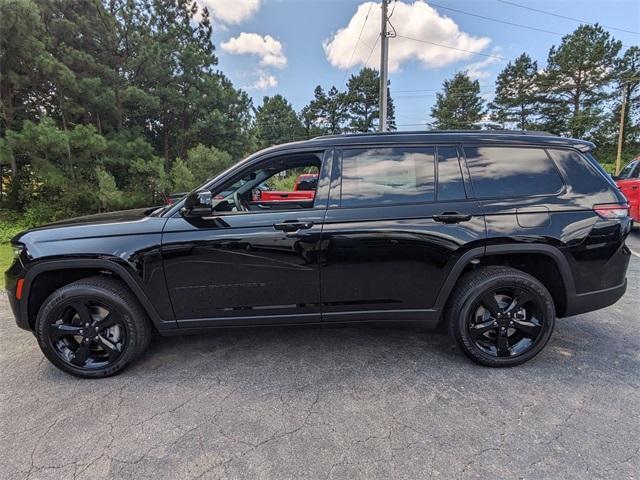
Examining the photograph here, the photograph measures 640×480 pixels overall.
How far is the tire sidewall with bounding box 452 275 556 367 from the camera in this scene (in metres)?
2.57

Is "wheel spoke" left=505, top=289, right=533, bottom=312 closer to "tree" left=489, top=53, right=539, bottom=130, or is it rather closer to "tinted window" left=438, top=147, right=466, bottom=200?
"tinted window" left=438, top=147, right=466, bottom=200

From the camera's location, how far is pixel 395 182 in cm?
261

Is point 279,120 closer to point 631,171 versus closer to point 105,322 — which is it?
point 631,171

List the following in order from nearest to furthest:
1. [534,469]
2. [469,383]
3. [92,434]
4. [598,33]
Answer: [534,469], [92,434], [469,383], [598,33]

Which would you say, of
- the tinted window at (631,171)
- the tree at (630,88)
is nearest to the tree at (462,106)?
the tree at (630,88)

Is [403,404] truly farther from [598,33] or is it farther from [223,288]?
[598,33]

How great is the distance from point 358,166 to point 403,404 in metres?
1.71

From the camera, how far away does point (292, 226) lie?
2502mm

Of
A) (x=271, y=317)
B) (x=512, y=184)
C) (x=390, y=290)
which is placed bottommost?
(x=271, y=317)

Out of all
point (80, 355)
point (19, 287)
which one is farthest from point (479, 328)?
point (19, 287)

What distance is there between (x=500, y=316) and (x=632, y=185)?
7814 millimetres

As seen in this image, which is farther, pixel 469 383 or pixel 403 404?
pixel 469 383

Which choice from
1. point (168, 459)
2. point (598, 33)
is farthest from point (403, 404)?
point (598, 33)

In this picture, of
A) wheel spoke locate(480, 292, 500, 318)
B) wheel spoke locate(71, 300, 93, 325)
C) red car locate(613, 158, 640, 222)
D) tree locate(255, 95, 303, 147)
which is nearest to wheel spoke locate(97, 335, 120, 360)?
wheel spoke locate(71, 300, 93, 325)
